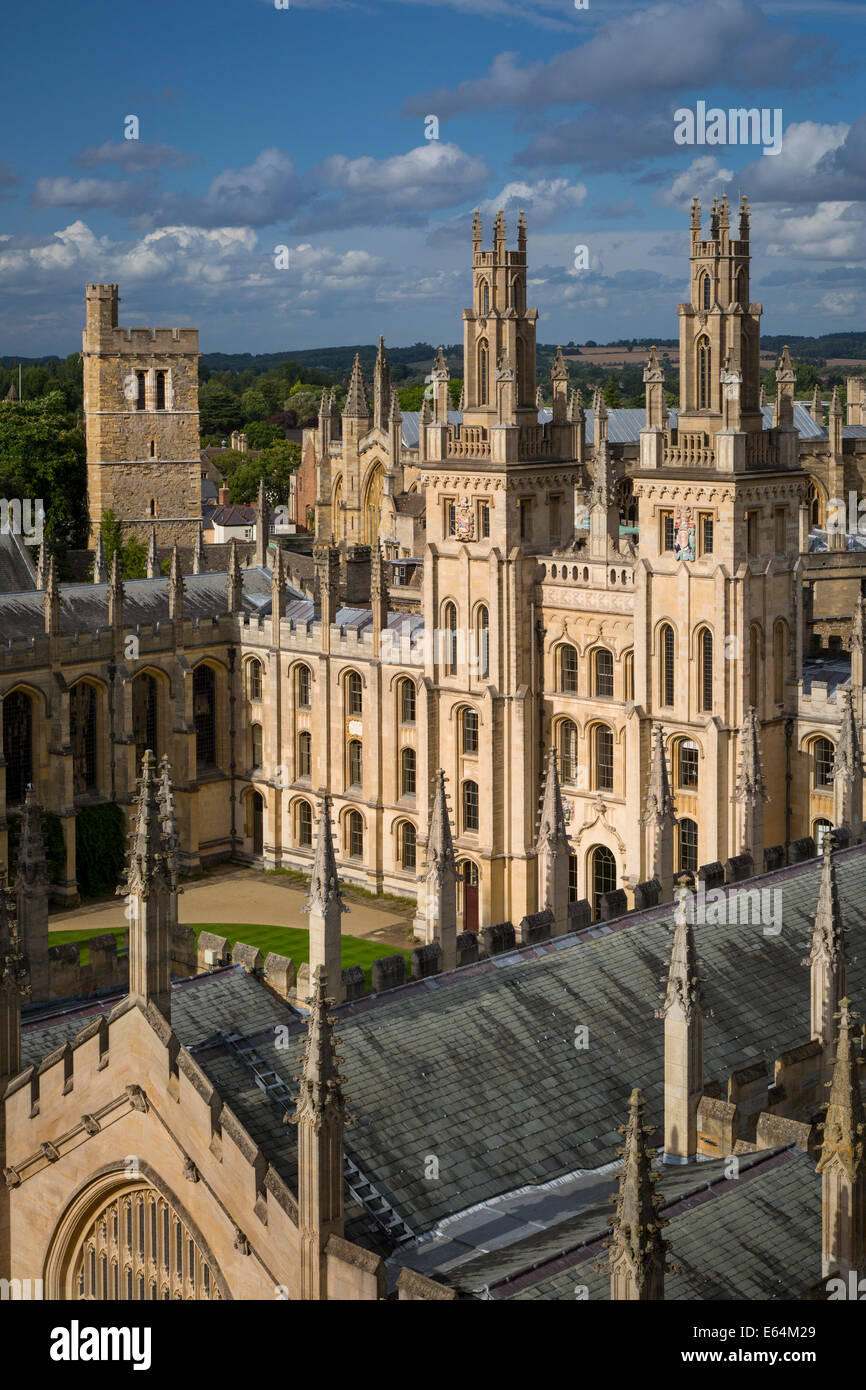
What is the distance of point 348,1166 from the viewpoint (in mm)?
21250

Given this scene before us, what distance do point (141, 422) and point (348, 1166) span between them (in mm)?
69339

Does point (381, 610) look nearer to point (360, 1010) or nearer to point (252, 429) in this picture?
point (360, 1010)

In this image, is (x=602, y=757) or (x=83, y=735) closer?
(x=602, y=757)

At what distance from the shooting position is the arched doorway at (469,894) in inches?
1984

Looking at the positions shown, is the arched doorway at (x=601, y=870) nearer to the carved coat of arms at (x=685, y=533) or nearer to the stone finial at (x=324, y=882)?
the carved coat of arms at (x=685, y=533)

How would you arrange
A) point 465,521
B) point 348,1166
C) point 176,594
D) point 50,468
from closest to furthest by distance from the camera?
A: point 348,1166
point 465,521
point 176,594
point 50,468

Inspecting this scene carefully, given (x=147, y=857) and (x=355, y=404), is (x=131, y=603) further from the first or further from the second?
(x=147, y=857)

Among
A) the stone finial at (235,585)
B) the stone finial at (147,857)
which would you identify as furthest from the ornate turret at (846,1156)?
the stone finial at (235,585)

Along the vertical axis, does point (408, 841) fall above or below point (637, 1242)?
below

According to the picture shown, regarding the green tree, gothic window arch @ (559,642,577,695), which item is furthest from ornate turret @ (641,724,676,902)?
the green tree

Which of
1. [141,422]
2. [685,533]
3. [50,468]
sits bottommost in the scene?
[685,533]

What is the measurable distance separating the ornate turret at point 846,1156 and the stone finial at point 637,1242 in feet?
6.50

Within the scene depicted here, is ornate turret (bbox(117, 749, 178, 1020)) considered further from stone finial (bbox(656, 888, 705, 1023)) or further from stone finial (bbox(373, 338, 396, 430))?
stone finial (bbox(373, 338, 396, 430))

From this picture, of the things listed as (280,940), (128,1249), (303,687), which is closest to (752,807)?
(280,940)
